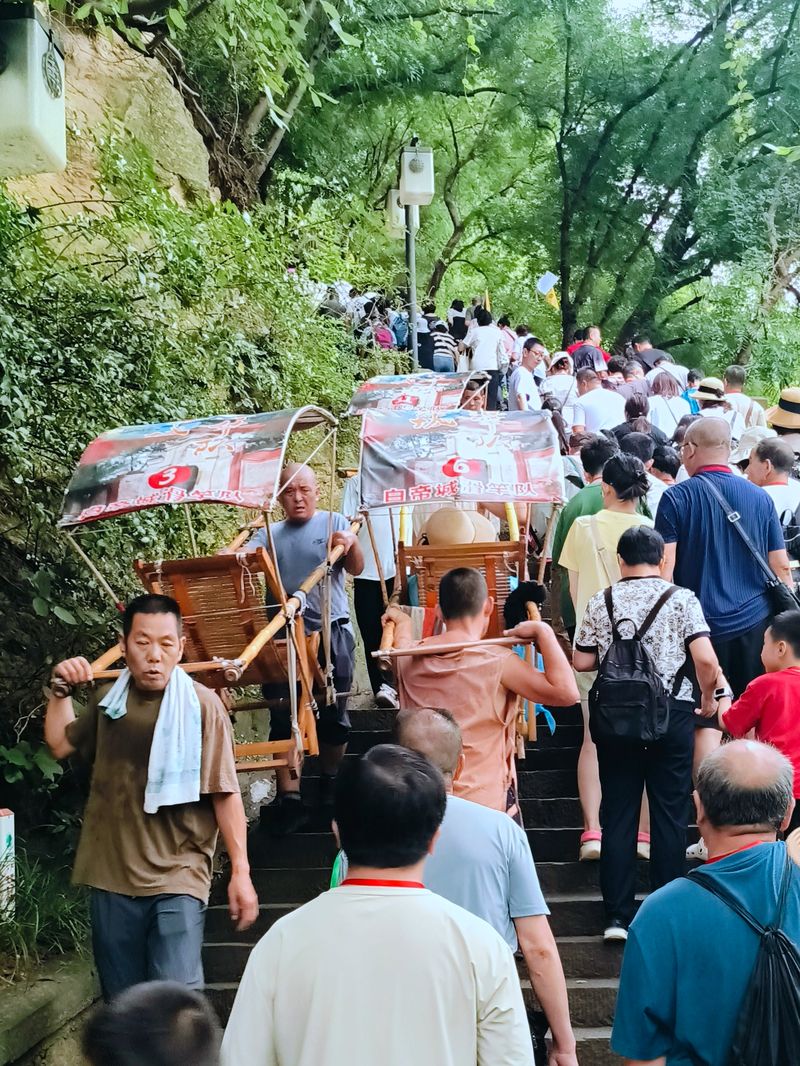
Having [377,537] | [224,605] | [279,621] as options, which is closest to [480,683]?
[279,621]

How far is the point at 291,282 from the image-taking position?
12.9m

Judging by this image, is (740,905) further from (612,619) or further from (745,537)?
(745,537)

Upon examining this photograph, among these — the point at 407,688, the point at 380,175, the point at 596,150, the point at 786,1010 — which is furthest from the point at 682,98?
the point at 786,1010

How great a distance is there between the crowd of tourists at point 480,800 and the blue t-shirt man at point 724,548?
12 millimetres

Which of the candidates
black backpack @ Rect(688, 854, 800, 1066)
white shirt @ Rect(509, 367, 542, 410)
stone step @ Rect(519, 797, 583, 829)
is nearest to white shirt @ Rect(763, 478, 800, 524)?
stone step @ Rect(519, 797, 583, 829)

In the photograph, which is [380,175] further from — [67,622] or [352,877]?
[352,877]

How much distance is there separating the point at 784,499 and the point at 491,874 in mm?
4469

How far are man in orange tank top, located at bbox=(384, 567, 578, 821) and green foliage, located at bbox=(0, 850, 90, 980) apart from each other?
2.20 meters

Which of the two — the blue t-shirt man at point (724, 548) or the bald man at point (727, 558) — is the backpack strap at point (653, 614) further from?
the blue t-shirt man at point (724, 548)

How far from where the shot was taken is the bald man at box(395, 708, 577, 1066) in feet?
12.5

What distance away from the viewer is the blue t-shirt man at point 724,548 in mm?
6656

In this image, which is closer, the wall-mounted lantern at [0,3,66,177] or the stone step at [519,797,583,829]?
the wall-mounted lantern at [0,3,66,177]

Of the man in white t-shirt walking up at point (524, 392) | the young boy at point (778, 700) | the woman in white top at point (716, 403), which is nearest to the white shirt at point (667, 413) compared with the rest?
the woman in white top at point (716, 403)

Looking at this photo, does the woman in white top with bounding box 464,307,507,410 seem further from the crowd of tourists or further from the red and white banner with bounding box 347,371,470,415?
the crowd of tourists
